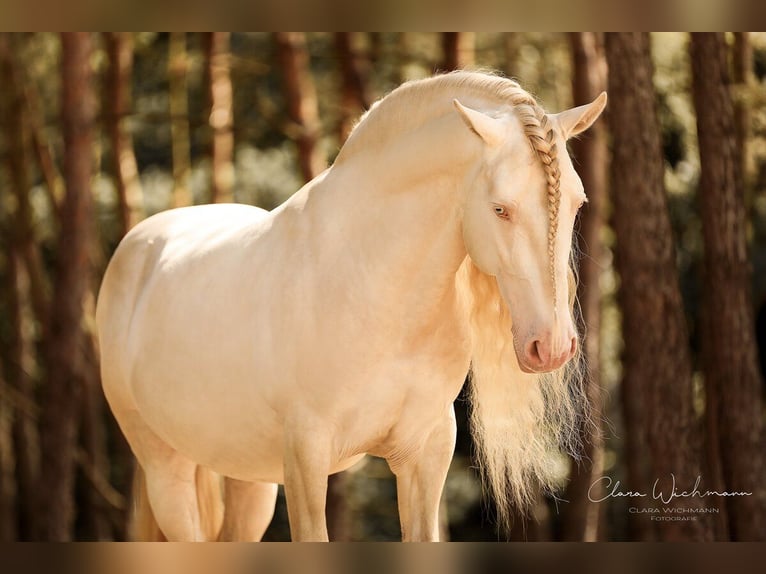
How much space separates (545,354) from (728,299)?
371 cm

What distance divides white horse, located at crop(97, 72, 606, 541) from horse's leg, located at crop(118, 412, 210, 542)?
44cm

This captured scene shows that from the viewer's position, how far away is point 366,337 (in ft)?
12.5

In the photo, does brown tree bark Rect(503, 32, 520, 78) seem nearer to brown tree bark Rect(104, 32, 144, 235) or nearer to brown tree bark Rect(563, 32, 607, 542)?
brown tree bark Rect(563, 32, 607, 542)

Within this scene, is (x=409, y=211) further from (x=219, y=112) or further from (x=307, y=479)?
(x=219, y=112)

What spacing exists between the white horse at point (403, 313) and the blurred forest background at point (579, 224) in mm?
859

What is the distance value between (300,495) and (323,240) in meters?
0.84

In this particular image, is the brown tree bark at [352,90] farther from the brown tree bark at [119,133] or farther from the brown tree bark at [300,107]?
the brown tree bark at [119,133]

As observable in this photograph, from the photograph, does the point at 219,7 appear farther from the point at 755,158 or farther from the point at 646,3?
the point at 755,158

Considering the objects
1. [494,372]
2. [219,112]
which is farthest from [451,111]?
[219,112]

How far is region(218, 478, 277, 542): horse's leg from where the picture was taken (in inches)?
198

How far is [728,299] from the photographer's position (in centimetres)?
684

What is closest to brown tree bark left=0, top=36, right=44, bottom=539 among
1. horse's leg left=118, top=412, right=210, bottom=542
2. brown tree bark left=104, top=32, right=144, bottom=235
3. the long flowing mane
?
brown tree bark left=104, top=32, right=144, bottom=235

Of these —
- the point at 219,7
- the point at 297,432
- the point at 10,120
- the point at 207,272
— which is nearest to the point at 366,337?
the point at 297,432

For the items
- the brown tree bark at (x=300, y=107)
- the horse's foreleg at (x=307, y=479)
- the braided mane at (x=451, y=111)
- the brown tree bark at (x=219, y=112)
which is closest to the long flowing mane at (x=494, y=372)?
the braided mane at (x=451, y=111)
